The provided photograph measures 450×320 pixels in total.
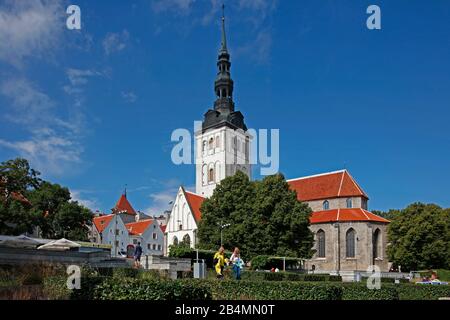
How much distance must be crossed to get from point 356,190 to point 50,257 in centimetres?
4997

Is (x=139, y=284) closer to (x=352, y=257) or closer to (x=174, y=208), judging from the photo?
(x=352, y=257)

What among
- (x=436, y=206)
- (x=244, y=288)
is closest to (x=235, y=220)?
(x=436, y=206)

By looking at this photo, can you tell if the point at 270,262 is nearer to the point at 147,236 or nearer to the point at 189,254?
the point at 189,254

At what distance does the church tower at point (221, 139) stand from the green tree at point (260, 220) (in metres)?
24.1

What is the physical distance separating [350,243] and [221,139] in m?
28.1

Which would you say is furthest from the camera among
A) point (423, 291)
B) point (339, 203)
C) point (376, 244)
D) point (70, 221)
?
point (339, 203)

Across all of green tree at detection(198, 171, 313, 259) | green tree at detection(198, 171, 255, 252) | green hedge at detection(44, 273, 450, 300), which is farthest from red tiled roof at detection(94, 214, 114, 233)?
green hedge at detection(44, 273, 450, 300)

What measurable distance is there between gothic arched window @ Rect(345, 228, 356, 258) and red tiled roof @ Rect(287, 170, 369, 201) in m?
5.74

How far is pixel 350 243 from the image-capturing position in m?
59.4

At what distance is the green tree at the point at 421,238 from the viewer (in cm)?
5297

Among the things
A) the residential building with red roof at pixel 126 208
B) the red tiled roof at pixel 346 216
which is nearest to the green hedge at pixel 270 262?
the red tiled roof at pixel 346 216

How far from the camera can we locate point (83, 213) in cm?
5166

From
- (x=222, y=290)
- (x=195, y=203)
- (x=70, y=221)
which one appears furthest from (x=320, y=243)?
(x=222, y=290)

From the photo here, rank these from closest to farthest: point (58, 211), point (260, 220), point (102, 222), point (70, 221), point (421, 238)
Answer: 1. point (260, 220)
2. point (58, 211)
3. point (70, 221)
4. point (421, 238)
5. point (102, 222)
